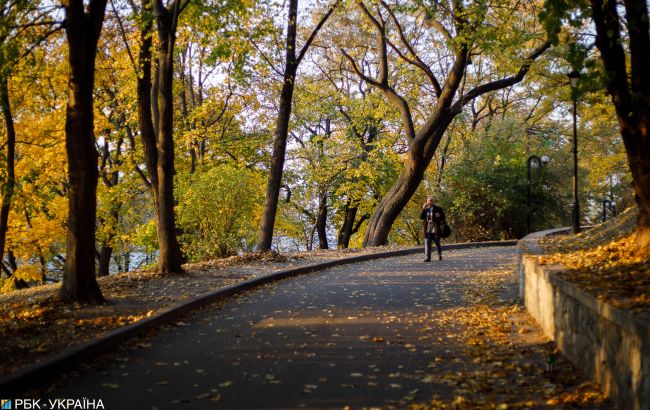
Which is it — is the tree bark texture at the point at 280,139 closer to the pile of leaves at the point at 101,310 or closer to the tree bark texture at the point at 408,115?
the pile of leaves at the point at 101,310

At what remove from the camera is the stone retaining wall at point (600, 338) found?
443 cm

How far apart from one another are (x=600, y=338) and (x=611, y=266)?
2.89 meters

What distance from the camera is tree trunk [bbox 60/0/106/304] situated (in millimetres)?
9742

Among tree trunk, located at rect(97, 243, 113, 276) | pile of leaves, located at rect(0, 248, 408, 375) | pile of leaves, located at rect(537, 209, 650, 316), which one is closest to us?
pile of leaves, located at rect(537, 209, 650, 316)

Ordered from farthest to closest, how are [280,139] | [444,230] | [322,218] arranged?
[322,218], [280,139], [444,230]

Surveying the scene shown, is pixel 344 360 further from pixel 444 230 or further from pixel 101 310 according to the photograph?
pixel 444 230

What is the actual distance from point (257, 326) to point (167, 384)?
2955 mm

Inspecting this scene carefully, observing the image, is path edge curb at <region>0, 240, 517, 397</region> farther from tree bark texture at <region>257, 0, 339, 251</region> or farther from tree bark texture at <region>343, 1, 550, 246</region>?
tree bark texture at <region>343, 1, 550, 246</region>

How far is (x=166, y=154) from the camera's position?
46.4 ft

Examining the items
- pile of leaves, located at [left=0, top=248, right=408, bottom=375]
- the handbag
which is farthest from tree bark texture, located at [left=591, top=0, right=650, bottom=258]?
the handbag

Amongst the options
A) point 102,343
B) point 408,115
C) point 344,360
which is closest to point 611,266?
point 344,360

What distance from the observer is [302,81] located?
37656mm

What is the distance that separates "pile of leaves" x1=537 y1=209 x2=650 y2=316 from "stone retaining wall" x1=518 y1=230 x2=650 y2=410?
184 mm

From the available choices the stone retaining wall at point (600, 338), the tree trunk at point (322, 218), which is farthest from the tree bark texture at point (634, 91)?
the tree trunk at point (322, 218)
